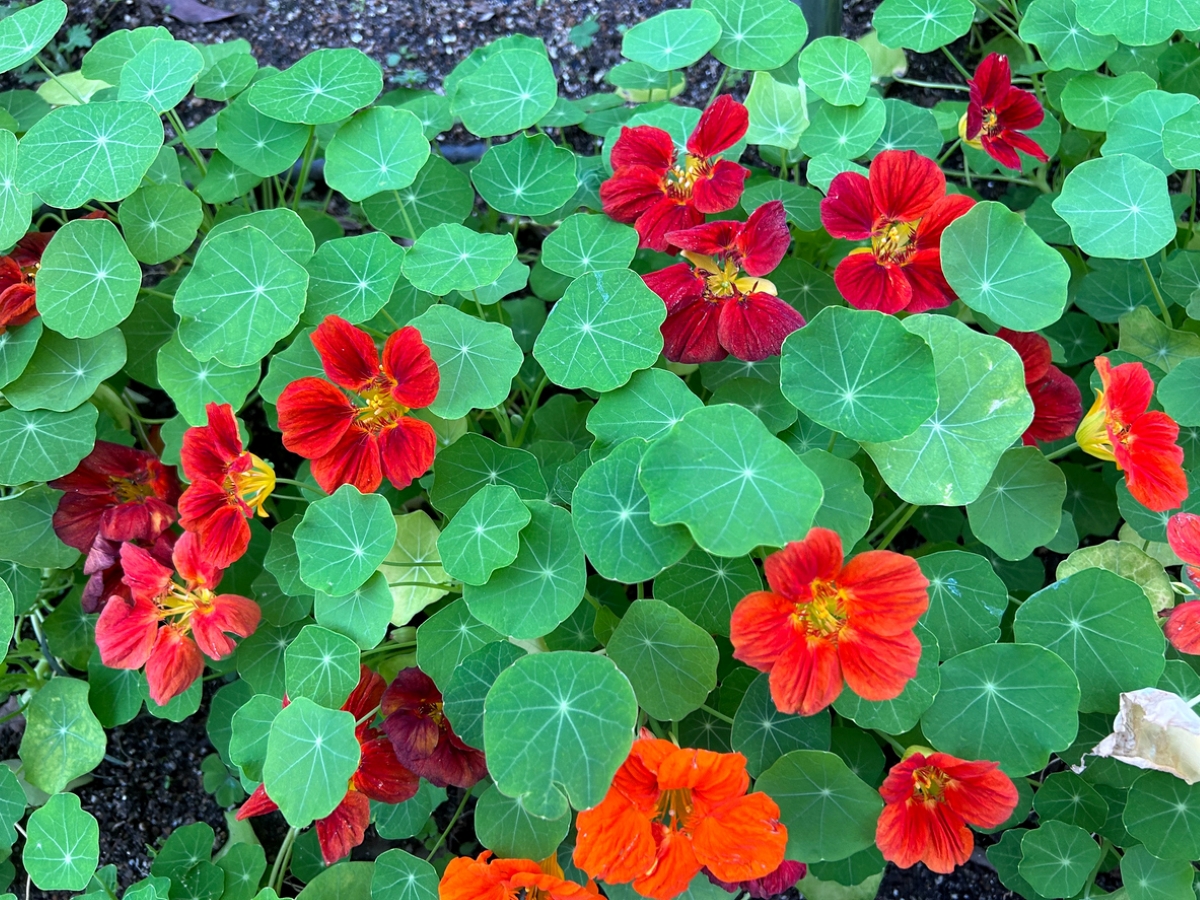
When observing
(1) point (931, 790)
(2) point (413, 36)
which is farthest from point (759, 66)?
(1) point (931, 790)

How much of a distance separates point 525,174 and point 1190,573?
52.6 inches

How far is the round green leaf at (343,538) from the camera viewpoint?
4.55ft

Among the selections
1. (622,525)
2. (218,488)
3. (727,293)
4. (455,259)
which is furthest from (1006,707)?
(218,488)

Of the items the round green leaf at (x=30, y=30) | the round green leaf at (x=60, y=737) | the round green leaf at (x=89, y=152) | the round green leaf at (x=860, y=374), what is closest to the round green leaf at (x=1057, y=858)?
the round green leaf at (x=860, y=374)

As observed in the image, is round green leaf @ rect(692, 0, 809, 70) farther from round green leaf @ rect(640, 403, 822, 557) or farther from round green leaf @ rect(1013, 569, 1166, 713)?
round green leaf @ rect(1013, 569, 1166, 713)

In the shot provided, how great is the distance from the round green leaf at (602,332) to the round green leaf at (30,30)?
1193 mm

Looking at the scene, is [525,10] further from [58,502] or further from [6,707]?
[6,707]

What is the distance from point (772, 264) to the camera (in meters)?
1.45

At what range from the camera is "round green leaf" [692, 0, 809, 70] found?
1881mm

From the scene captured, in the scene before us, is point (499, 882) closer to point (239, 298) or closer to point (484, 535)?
point (484, 535)

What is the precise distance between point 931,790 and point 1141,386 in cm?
68

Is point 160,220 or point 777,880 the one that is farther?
point 160,220

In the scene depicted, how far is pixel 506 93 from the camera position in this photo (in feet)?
6.07

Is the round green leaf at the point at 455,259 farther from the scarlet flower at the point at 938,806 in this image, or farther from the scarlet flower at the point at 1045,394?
the scarlet flower at the point at 938,806
